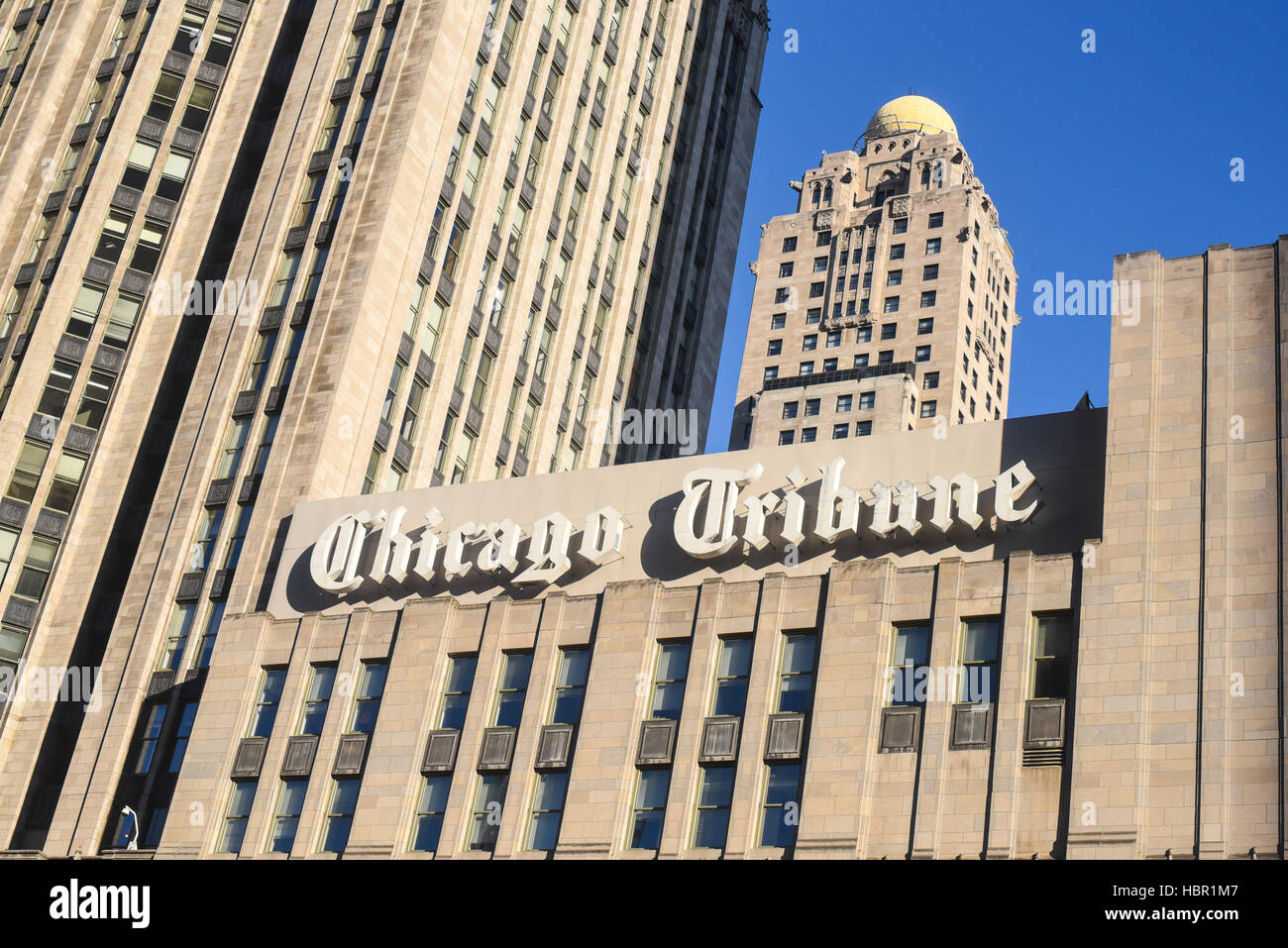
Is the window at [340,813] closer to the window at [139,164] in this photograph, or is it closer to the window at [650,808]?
the window at [650,808]

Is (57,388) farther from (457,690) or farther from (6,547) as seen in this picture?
→ (457,690)

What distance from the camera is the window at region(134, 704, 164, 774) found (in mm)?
54812

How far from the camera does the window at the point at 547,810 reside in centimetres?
4350

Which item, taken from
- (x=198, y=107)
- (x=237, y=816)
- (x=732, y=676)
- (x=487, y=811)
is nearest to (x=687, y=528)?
(x=732, y=676)

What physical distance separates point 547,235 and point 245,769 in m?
35.4

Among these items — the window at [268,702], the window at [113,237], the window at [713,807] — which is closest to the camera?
the window at [713,807]

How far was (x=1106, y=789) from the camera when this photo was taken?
36844 millimetres

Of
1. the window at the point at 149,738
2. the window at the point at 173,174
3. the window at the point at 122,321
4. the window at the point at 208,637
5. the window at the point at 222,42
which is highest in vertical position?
the window at the point at 222,42

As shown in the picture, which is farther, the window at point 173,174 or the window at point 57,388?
the window at point 173,174

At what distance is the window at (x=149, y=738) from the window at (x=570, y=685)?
16.7 metres

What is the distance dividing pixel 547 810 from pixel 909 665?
1051cm

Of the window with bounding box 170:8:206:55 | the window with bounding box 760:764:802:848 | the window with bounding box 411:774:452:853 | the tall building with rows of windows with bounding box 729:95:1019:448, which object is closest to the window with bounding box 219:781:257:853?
the window with bounding box 411:774:452:853

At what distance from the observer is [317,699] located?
49.6 metres

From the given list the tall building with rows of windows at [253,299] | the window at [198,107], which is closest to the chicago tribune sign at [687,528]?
the tall building with rows of windows at [253,299]
